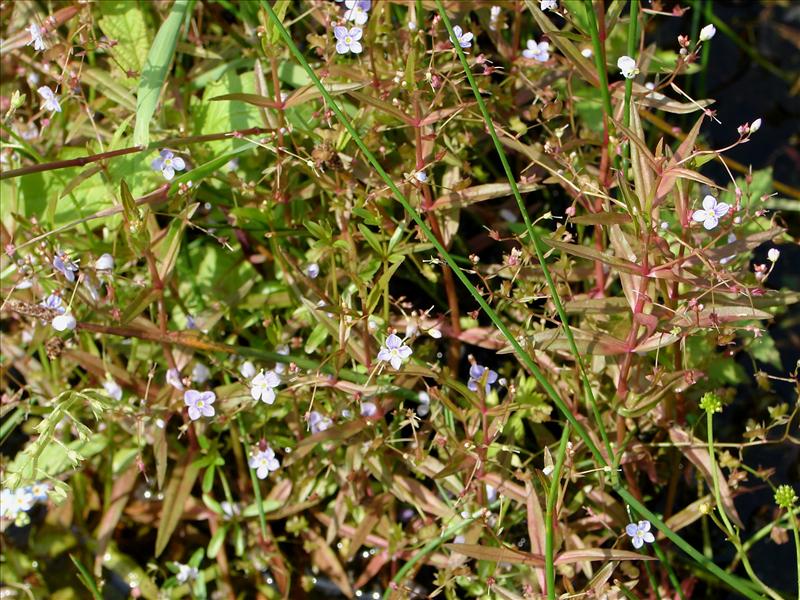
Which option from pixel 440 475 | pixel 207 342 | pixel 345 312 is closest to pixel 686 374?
pixel 440 475

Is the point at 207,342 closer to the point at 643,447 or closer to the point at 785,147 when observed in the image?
the point at 643,447

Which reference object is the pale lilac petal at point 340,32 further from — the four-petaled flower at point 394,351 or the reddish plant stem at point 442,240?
the four-petaled flower at point 394,351

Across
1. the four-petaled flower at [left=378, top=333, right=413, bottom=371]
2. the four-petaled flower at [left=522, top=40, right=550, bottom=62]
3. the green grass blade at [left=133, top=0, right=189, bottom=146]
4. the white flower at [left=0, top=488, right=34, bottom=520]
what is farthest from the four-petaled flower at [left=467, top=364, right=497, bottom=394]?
the white flower at [left=0, top=488, right=34, bottom=520]

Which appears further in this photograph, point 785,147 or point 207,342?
point 785,147

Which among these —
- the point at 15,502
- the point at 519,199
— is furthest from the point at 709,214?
the point at 15,502

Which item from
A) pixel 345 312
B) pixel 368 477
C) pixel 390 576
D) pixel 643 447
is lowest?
pixel 390 576

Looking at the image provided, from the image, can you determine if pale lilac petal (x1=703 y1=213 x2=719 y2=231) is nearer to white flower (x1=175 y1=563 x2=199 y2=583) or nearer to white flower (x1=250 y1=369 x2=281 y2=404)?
white flower (x1=250 y1=369 x2=281 y2=404)

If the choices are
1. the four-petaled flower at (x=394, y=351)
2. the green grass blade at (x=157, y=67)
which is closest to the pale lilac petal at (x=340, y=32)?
the green grass blade at (x=157, y=67)
